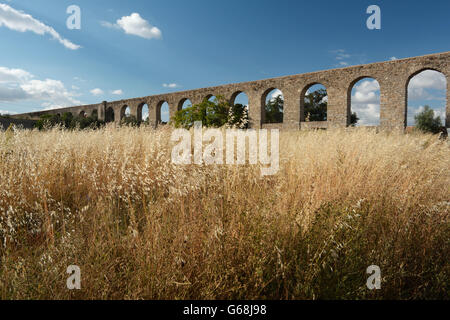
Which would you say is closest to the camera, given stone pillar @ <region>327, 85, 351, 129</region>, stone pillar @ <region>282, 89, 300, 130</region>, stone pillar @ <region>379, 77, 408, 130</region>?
stone pillar @ <region>379, 77, 408, 130</region>

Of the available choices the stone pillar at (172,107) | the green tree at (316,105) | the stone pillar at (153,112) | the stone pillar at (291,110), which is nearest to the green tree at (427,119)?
the green tree at (316,105)

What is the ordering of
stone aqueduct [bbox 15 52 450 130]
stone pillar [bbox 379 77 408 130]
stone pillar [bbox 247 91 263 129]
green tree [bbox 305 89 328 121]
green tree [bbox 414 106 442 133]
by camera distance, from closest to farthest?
stone aqueduct [bbox 15 52 450 130] < stone pillar [bbox 379 77 408 130] < stone pillar [bbox 247 91 263 129] < green tree [bbox 414 106 442 133] < green tree [bbox 305 89 328 121]

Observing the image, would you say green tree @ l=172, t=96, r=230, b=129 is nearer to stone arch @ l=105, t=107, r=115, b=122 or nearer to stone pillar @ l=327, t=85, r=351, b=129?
stone pillar @ l=327, t=85, r=351, b=129

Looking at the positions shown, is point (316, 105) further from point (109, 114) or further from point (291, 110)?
point (109, 114)

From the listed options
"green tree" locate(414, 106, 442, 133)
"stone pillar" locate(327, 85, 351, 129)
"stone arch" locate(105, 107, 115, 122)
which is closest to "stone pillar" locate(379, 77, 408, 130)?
"stone pillar" locate(327, 85, 351, 129)

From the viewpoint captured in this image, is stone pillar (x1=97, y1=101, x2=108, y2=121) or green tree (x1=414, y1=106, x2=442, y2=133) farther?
stone pillar (x1=97, y1=101, x2=108, y2=121)

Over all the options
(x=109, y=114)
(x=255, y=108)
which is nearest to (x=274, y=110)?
(x=255, y=108)

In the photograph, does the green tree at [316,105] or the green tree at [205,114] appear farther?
the green tree at [316,105]

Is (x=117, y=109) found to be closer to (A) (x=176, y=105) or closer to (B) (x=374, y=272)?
(A) (x=176, y=105)

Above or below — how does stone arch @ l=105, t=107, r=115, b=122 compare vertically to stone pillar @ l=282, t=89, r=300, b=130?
above

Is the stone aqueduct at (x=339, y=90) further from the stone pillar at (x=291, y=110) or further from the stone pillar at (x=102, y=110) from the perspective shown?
the stone pillar at (x=102, y=110)

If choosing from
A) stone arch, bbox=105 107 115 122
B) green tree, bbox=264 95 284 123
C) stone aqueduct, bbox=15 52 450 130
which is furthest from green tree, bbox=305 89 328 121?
stone arch, bbox=105 107 115 122
